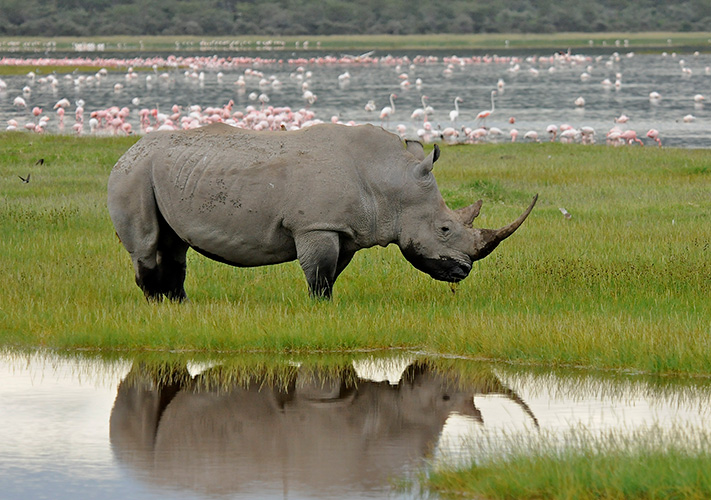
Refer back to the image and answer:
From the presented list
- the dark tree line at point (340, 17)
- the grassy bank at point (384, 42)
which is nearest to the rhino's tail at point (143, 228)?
the grassy bank at point (384, 42)

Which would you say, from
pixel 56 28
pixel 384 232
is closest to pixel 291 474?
pixel 384 232

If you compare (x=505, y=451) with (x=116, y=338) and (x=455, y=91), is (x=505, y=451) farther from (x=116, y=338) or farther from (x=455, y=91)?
(x=455, y=91)

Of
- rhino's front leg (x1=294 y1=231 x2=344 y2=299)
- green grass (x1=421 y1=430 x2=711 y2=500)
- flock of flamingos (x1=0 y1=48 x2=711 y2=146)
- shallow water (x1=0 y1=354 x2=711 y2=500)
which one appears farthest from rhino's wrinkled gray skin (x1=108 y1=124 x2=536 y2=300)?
flock of flamingos (x1=0 y1=48 x2=711 y2=146)

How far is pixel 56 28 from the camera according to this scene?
111562 mm

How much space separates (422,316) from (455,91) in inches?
A: 1859

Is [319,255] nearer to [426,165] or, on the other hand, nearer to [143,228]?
[426,165]

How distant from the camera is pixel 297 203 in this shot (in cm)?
1009

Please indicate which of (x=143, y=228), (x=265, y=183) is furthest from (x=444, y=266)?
(x=143, y=228)

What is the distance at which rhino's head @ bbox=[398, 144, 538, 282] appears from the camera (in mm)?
10336

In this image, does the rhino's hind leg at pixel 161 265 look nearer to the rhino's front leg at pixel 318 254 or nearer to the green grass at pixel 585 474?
the rhino's front leg at pixel 318 254

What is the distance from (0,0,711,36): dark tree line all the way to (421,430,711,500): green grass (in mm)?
110527

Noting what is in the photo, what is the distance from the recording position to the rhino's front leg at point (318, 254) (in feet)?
33.1

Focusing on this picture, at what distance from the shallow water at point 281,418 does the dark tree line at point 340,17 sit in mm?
107970

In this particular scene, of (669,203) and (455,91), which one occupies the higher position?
(669,203)
